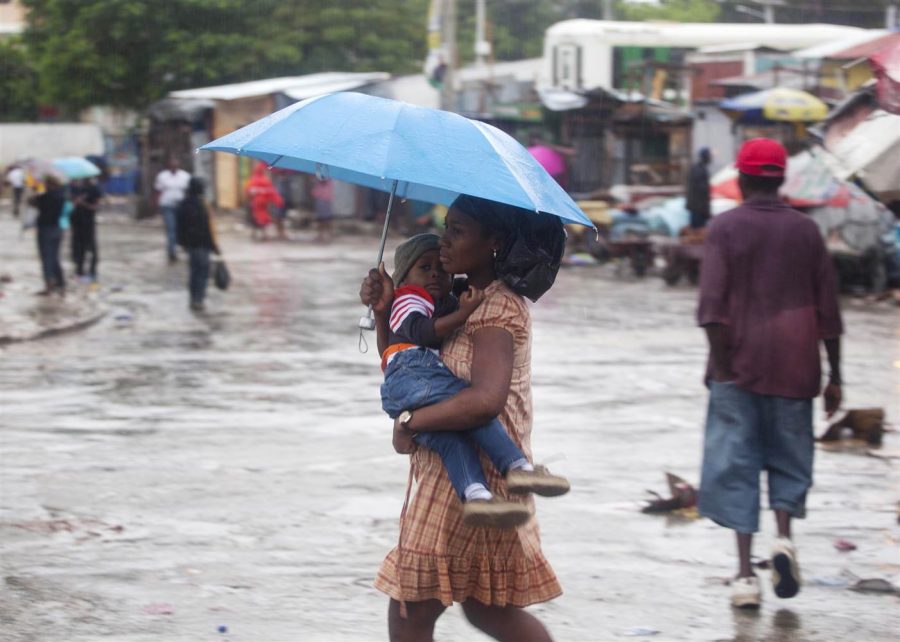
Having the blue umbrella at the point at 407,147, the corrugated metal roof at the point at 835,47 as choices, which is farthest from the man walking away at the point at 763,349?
the corrugated metal roof at the point at 835,47

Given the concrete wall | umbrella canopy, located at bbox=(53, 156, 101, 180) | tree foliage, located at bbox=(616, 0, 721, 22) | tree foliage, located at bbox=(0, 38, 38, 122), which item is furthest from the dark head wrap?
tree foliage, located at bbox=(616, 0, 721, 22)

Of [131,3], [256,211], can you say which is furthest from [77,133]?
[256,211]

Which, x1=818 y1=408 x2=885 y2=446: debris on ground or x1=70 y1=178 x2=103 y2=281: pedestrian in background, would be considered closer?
x1=818 y1=408 x2=885 y2=446: debris on ground

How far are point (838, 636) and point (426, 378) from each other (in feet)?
8.47

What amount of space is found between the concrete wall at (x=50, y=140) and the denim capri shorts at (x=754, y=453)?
1808 inches

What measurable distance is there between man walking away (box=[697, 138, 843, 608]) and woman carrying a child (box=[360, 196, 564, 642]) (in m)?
2.03

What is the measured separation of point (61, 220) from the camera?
1927 cm

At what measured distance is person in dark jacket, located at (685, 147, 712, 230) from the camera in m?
23.7

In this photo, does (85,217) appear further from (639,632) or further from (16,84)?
(16,84)

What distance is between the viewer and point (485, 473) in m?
3.95

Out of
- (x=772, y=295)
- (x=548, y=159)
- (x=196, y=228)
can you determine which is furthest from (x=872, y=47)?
(x=548, y=159)

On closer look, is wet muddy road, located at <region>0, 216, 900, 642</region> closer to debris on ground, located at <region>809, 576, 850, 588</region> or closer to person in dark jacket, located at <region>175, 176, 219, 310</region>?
debris on ground, located at <region>809, 576, 850, 588</region>

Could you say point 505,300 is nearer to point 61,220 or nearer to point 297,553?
point 297,553

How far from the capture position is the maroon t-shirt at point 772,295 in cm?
577
